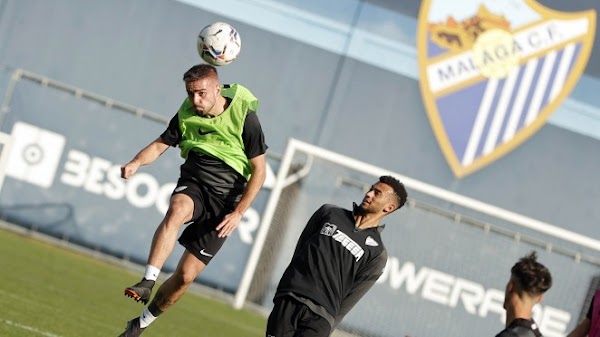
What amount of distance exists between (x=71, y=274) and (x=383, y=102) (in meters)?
6.06

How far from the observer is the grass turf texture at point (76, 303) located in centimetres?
917

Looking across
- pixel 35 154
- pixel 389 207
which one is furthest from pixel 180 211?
pixel 35 154

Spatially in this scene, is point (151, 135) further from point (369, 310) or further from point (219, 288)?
point (369, 310)

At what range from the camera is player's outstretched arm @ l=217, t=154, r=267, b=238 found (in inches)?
322

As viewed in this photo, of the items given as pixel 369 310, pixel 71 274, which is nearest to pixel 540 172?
pixel 369 310

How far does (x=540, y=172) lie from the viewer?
679 inches

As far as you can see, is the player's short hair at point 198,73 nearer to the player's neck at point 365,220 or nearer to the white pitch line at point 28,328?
the player's neck at point 365,220

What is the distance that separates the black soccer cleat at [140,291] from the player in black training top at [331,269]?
32.8 inches

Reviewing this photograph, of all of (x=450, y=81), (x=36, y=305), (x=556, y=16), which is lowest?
(x=36, y=305)

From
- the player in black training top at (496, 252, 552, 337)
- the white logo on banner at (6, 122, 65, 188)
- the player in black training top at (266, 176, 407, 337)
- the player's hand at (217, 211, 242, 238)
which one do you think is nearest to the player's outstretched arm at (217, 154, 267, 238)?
the player's hand at (217, 211, 242, 238)

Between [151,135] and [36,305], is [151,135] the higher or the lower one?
the higher one

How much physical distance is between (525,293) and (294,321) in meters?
2.04

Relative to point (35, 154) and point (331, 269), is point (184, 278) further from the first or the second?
point (35, 154)

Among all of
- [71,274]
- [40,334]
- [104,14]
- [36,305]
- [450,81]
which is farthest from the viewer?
[450,81]
